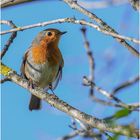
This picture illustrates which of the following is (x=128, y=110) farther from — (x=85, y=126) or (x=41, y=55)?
(x=41, y=55)

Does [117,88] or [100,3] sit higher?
[100,3]

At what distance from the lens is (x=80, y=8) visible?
3543mm

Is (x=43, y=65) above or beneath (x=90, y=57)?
above

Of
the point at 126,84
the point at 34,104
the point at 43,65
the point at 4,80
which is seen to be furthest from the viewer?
the point at 34,104

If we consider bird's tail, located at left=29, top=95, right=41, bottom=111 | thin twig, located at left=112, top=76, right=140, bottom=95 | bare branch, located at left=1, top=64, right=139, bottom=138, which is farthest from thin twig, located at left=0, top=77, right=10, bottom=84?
bird's tail, located at left=29, top=95, right=41, bottom=111

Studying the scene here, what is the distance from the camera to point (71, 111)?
3.48 m

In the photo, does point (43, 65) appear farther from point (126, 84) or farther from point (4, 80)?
point (126, 84)

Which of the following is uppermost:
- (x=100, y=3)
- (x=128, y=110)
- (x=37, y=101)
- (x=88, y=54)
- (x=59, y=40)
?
(x=59, y=40)

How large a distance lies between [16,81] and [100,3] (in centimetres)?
127

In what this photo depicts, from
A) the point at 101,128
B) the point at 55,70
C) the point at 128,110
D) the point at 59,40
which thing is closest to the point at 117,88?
the point at 101,128

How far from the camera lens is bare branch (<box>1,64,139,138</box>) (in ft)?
6.78

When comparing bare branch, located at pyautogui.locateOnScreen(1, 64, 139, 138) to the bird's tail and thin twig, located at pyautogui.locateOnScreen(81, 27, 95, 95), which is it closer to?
thin twig, located at pyautogui.locateOnScreen(81, 27, 95, 95)

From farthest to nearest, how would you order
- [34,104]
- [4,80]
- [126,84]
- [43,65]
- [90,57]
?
[34,104], [43,65], [4,80], [90,57], [126,84]

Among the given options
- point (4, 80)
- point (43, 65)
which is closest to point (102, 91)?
point (4, 80)
